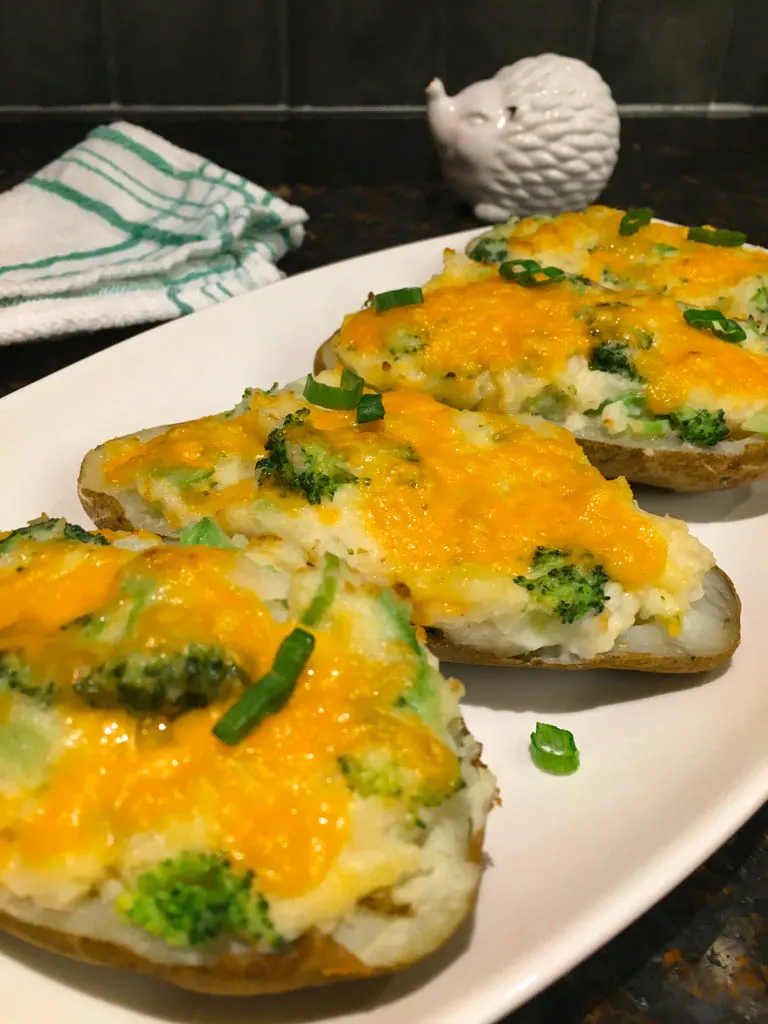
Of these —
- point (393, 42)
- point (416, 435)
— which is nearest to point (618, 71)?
point (393, 42)

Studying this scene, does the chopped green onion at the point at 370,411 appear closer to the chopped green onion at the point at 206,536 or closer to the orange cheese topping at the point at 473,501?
the orange cheese topping at the point at 473,501

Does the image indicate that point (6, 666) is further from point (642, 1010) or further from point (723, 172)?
point (723, 172)

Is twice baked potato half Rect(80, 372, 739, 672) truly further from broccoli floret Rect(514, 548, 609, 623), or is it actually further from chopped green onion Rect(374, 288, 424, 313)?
chopped green onion Rect(374, 288, 424, 313)

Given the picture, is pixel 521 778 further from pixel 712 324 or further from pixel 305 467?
pixel 712 324

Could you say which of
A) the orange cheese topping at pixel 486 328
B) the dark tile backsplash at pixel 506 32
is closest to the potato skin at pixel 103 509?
the orange cheese topping at pixel 486 328

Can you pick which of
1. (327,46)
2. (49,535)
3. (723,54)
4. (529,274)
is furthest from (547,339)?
(723,54)

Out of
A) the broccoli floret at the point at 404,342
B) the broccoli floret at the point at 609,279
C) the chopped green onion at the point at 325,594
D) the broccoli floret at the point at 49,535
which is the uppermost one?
the chopped green onion at the point at 325,594

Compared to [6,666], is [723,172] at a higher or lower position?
lower
